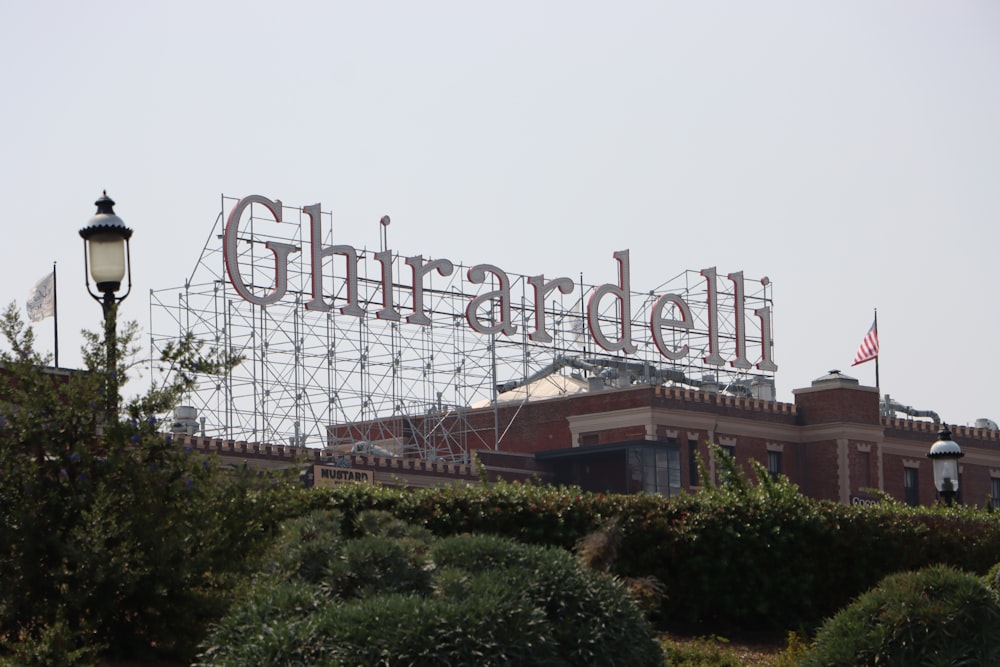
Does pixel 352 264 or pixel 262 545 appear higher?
pixel 352 264

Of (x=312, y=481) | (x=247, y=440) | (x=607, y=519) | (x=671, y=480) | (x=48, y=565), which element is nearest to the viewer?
(x=48, y=565)

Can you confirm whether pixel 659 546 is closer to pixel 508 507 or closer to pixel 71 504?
pixel 508 507

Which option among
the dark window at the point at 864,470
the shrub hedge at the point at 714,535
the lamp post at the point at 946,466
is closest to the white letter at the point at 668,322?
the dark window at the point at 864,470

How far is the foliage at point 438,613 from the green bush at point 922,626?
2.37 meters

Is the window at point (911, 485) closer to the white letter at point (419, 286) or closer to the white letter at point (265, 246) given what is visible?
the white letter at point (419, 286)

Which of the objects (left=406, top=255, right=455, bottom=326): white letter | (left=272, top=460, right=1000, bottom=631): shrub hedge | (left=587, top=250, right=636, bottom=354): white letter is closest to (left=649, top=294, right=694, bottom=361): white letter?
(left=587, top=250, right=636, bottom=354): white letter

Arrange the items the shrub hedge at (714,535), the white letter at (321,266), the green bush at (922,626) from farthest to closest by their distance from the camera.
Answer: the white letter at (321,266)
the shrub hedge at (714,535)
the green bush at (922,626)

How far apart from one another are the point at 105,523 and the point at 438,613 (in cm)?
338

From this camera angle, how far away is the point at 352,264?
6322cm

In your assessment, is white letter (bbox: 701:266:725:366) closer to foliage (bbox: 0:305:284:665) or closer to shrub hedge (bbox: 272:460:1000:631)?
shrub hedge (bbox: 272:460:1000:631)

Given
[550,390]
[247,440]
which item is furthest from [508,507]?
[550,390]

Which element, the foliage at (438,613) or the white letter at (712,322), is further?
the white letter at (712,322)

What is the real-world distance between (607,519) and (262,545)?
22.4 feet

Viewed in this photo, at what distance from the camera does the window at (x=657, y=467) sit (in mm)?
68750
